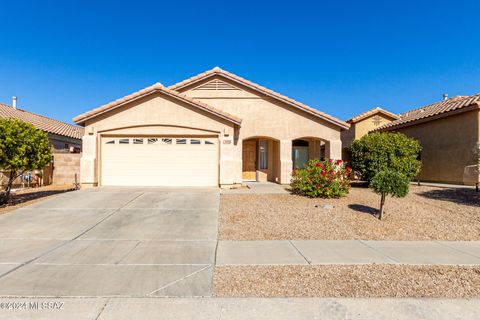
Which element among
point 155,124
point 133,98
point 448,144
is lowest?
point 448,144

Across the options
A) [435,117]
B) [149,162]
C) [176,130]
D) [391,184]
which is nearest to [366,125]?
[435,117]

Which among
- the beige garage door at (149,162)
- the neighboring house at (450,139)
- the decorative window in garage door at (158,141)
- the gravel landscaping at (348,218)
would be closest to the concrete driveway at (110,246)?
the gravel landscaping at (348,218)

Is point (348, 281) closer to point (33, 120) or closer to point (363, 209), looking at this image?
point (363, 209)

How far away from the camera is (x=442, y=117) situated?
1596cm

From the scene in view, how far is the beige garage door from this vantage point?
44.1ft

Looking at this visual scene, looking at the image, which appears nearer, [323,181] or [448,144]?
[323,181]

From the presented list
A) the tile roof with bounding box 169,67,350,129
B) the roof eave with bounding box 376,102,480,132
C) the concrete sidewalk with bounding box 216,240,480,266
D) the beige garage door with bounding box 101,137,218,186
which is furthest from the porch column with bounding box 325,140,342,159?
the concrete sidewalk with bounding box 216,240,480,266

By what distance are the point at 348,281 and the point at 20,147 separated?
11.6 m

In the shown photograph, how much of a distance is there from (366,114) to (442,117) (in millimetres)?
7551

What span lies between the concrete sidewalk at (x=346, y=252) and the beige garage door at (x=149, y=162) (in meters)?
7.46

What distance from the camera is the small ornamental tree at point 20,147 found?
9.88 meters

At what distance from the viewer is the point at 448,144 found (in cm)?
1563

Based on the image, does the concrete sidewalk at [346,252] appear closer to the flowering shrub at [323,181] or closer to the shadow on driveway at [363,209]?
the shadow on driveway at [363,209]

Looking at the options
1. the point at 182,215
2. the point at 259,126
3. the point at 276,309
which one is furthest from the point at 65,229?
the point at 259,126
